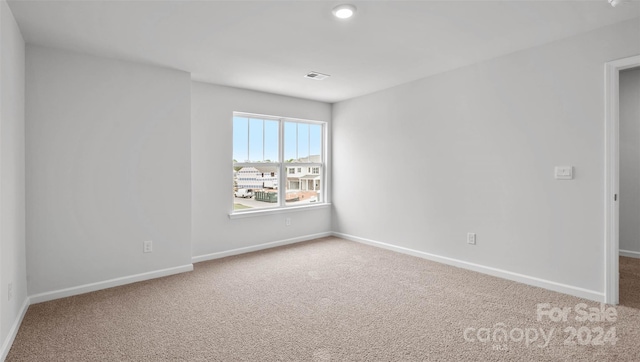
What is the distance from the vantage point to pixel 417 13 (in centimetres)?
252

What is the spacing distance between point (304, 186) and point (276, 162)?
72 cm

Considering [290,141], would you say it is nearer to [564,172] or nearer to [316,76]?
[316,76]

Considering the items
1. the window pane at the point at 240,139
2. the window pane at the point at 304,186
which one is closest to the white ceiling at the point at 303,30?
the window pane at the point at 240,139

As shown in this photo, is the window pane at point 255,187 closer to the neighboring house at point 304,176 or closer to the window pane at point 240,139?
the window pane at point 240,139

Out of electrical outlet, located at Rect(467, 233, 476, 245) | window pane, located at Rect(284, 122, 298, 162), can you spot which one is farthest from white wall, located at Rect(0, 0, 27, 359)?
electrical outlet, located at Rect(467, 233, 476, 245)

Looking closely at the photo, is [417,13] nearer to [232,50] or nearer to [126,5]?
[232,50]

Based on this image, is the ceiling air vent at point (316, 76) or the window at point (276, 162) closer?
the ceiling air vent at point (316, 76)

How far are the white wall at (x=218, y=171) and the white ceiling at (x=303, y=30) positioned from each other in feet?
2.23

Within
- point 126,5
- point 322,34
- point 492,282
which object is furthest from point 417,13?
point 492,282

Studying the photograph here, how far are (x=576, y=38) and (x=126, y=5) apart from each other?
3.76 m

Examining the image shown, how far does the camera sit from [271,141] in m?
5.20

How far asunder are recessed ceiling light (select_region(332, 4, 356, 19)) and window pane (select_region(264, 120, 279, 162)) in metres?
2.81

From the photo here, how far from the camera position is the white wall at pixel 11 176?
7.16ft

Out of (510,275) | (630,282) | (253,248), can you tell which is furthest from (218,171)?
(630,282)
